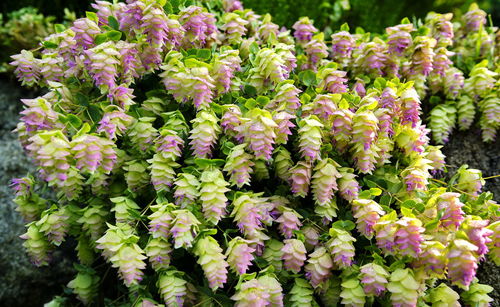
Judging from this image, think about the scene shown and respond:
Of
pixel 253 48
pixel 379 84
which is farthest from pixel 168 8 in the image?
pixel 379 84

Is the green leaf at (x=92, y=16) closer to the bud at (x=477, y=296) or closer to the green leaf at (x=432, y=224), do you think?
the green leaf at (x=432, y=224)

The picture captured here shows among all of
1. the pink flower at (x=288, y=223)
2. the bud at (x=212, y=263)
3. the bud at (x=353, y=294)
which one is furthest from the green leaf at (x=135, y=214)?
the bud at (x=353, y=294)

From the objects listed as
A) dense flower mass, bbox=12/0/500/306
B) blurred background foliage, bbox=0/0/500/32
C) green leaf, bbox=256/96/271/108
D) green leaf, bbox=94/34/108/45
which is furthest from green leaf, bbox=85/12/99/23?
blurred background foliage, bbox=0/0/500/32

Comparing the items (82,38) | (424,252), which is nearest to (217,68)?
(82,38)

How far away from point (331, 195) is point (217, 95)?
537mm

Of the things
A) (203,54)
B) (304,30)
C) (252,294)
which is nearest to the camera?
(252,294)

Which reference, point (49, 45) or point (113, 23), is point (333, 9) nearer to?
point (113, 23)

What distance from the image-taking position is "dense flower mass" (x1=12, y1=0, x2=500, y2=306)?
1375 mm

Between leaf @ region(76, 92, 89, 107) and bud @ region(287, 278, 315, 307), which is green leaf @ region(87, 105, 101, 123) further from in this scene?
bud @ region(287, 278, 315, 307)

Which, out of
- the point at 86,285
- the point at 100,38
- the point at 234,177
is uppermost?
the point at 100,38

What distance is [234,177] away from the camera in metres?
1.45

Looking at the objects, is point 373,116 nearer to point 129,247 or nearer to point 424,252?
point 424,252

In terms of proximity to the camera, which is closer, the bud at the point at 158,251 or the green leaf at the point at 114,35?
the bud at the point at 158,251

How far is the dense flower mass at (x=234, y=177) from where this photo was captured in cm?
138
